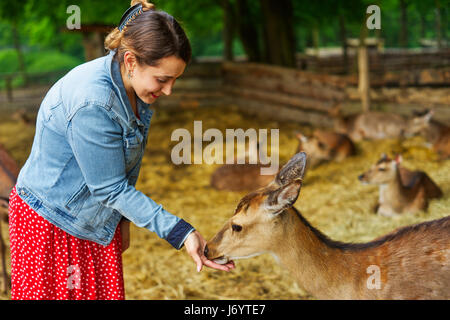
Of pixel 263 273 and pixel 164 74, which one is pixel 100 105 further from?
pixel 263 273

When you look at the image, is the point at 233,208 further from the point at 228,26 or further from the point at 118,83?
the point at 228,26

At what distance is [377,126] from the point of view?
827 centimetres

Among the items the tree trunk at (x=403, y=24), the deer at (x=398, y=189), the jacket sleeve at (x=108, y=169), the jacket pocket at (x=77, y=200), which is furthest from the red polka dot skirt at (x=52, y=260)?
the tree trunk at (x=403, y=24)

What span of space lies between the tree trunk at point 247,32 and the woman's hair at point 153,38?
11112 mm

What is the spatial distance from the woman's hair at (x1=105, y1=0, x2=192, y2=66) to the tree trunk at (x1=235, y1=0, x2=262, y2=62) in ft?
36.5

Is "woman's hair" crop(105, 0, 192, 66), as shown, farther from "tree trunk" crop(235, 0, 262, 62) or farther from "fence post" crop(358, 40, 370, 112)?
"tree trunk" crop(235, 0, 262, 62)

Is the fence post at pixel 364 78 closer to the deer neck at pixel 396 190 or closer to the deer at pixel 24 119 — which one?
the deer neck at pixel 396 190

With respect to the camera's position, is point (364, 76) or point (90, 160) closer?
point (90, 160)

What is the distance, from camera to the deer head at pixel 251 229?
100 inches

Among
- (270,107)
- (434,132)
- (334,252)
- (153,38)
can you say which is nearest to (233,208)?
(334,252)

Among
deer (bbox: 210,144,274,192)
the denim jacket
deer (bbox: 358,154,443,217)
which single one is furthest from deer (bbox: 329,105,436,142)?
the denim jacket

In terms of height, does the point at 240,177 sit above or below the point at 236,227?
below

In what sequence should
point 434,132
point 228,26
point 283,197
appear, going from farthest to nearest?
point 228,26 < point 434,132 < point 283,197

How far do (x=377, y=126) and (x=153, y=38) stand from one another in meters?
6.78
